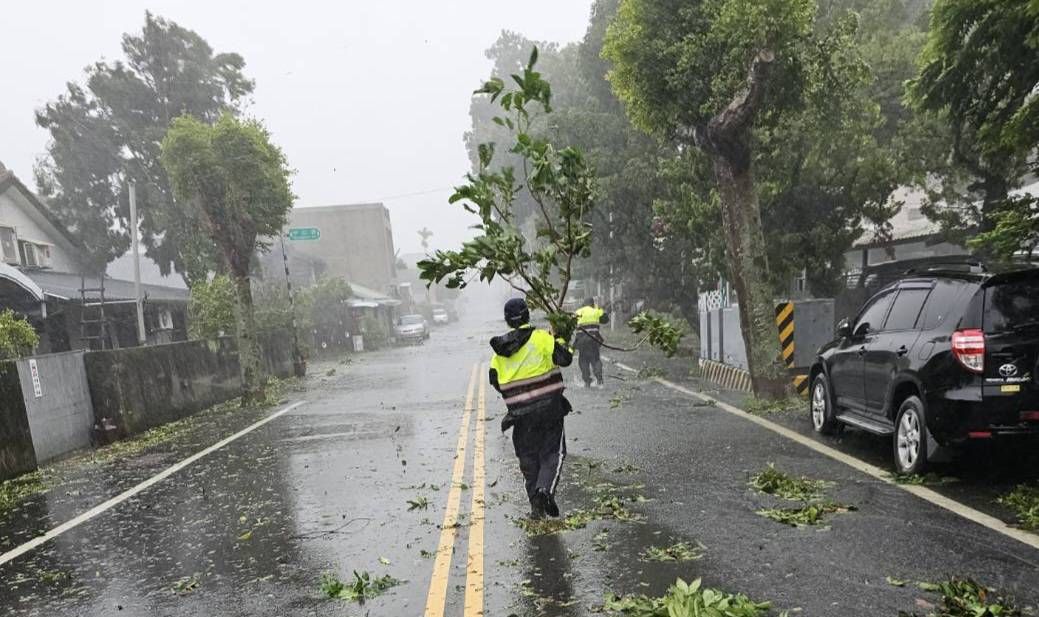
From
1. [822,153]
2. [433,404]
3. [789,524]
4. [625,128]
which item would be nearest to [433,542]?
[789,524]

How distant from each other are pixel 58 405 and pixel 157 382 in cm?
304

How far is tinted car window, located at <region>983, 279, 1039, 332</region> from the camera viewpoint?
5.87 metres

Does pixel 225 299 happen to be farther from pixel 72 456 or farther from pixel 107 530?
pixel 107 530

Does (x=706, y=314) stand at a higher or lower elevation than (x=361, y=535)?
higher

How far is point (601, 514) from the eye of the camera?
20.4 ft

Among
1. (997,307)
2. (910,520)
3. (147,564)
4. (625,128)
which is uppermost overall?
(625,128)

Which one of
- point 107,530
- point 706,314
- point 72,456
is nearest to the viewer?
point 107,530

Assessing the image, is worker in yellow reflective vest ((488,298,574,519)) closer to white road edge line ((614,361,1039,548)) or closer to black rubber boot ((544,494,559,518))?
black rubber boot ((544,494,559,518))

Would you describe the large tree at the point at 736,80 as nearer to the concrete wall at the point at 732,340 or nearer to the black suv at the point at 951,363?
the concrete wall at the point at 732,340

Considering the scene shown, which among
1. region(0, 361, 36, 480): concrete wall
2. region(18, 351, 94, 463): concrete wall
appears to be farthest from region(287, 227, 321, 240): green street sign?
region(0, 361, 36, 480): concrete wall

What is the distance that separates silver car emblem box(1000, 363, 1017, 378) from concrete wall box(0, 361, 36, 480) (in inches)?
463

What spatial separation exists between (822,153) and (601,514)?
458 inches

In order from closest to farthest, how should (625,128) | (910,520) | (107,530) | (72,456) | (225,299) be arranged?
(910,520), (107,530), (72,456), (225,299), (625,128)

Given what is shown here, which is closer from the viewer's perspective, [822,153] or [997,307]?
[997,307]
